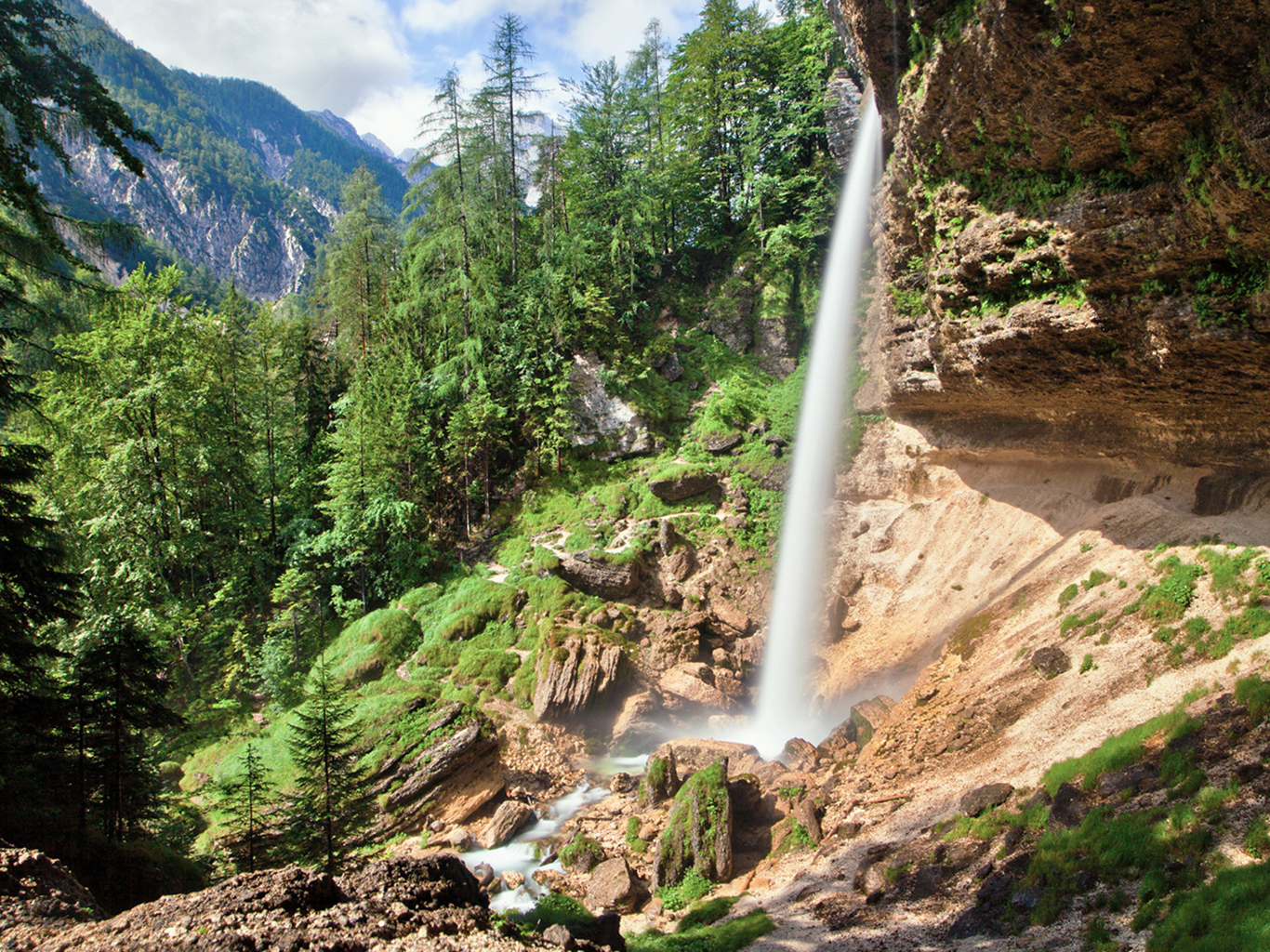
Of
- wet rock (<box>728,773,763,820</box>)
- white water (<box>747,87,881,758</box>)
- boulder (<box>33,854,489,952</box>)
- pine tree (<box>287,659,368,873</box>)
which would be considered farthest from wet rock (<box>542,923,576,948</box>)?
white water (<box>747,87,881,758</box>)

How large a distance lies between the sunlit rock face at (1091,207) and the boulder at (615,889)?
12.5 m

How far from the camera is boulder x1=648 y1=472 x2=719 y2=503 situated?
79.8ft

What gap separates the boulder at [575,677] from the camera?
17.5 metres

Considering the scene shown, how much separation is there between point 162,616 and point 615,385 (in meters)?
17.7

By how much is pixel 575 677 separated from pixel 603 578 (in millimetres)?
4090

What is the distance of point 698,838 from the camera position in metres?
11.9

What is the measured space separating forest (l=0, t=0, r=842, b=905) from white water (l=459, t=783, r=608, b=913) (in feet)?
11.0

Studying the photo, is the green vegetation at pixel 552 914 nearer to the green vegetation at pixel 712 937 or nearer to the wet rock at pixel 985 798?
the green vegetation at pixel 712 937

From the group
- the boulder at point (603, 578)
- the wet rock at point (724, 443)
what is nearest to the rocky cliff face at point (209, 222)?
the wet rock at point (724, 443)

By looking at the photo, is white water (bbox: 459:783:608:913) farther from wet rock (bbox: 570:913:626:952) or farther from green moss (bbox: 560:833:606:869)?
wet rock (bbox: 570:913:626:952)

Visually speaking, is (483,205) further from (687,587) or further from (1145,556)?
(1145,556)

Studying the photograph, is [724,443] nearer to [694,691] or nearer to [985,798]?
[694,691]

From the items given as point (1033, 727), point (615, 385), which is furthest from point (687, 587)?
point (1033, 727)

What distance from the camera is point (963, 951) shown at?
741 cm
